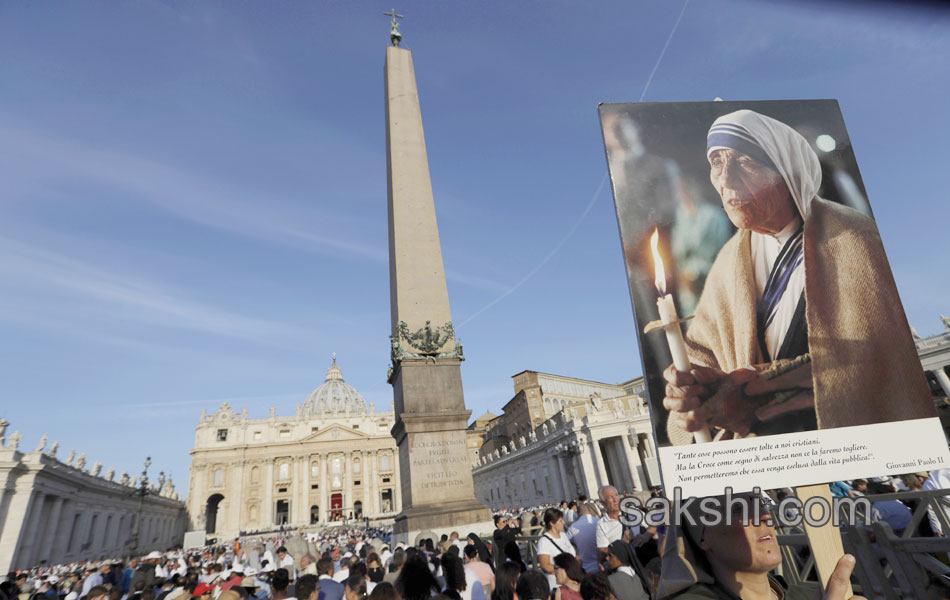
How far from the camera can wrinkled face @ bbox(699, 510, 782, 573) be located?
1713 millimetres

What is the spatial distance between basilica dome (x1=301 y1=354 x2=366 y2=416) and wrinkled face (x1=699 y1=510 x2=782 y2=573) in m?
115

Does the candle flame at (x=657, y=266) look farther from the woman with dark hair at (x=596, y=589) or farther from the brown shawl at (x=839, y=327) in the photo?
the woman with dark hair at (x=596, y=589)

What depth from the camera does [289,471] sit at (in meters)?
84.8

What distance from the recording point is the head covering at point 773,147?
344 centimetres

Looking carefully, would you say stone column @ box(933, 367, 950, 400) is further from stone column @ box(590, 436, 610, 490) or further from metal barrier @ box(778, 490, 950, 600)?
metal barrier @ box(778, 490, 950, 600)

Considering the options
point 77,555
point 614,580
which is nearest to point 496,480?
point 77,555

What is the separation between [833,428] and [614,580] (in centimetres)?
221

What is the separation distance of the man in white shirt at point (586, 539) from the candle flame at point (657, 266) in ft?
12.8

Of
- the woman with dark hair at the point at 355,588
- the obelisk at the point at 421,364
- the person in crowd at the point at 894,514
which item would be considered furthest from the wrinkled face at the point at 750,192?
the obelisk at the point at 421,364

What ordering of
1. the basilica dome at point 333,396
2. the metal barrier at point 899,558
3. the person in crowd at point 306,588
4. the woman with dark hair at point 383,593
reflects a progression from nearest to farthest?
the metal barrier at point 899,558 < the woman with dark hair at point 383,593 < the person in crowd at point 306,588 < the basilica dome at point 333,396

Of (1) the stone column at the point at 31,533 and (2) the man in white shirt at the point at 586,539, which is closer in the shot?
(2) the man in white shirt at the point at 586,539

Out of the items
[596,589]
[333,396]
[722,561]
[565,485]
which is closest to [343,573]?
[596,589]

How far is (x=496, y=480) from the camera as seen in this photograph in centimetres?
6209

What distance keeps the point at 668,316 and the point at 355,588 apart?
410 cm
